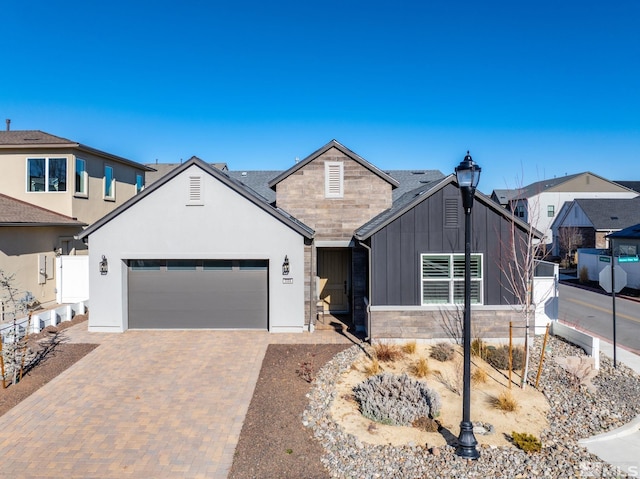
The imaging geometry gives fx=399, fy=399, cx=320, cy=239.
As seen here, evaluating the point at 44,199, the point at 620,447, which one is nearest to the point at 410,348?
the point at 620,447

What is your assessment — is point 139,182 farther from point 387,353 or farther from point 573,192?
point 573,192

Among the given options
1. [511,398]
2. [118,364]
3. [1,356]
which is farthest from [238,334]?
[511,398]

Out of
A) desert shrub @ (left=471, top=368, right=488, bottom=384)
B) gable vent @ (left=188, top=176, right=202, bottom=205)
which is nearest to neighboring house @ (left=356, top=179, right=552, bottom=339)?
desert shrub @ (left=471, top=368, right=488, bottom=384)

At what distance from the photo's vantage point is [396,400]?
25.6 feet

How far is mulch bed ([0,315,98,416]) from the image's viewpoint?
8512 mm

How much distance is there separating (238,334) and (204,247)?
302cm

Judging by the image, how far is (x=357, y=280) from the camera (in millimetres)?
13555

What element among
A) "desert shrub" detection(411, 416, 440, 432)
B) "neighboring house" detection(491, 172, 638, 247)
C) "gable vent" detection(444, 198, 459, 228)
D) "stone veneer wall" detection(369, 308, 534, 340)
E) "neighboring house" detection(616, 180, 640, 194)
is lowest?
"desert shrub" detection(411, 416, 440, 432)

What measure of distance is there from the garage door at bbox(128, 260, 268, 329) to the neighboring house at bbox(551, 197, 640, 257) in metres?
33.4

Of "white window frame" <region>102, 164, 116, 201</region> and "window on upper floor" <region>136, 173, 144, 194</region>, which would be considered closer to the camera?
"white window frame" <region>102, 164, 116, 201</region>

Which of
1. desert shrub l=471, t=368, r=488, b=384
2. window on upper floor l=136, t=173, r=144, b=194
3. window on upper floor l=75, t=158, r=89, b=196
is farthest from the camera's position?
window on upper floor l=136, t=173, r=144, b=194

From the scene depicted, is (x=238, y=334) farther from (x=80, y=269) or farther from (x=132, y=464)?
(x=80, y=269)

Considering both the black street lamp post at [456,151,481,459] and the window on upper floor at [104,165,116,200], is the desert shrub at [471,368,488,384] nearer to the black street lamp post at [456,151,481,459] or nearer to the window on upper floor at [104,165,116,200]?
the black street lamp post at [456,151,481,459]

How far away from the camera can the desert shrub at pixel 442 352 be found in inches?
413
